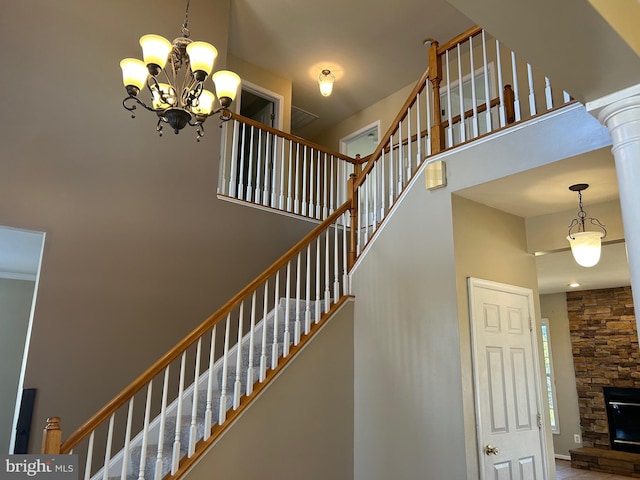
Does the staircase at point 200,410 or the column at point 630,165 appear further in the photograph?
the staircase at point 200,410

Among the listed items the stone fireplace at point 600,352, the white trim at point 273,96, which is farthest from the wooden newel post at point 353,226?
the stone fireplace at point 600,352

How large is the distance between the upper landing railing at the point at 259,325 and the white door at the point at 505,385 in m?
1.15

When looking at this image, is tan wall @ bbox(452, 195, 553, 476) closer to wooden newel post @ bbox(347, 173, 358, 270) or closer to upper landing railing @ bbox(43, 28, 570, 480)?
upper landing railing @ bbox(43, 28, 570, 480)

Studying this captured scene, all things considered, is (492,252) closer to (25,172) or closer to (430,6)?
(430,6)

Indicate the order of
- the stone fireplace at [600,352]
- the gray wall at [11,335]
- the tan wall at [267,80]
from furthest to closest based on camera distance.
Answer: the stone fireplace at [600,352], the tan wall at [267,80], the gray wall at [11,335]

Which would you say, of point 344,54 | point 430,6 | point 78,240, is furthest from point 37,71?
point 430,6

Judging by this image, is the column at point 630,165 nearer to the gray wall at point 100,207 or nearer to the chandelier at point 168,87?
the chandelier at point 168,87

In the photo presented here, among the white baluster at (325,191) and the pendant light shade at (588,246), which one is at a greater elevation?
the white baluster at (325,191)

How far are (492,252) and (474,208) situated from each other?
1.27 feet

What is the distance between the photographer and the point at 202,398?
3721 mm

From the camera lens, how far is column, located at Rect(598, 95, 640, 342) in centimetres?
191

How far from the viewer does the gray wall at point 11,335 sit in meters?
5.56

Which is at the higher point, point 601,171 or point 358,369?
point 601,171

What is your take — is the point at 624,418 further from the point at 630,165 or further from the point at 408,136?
the point at 630,165
